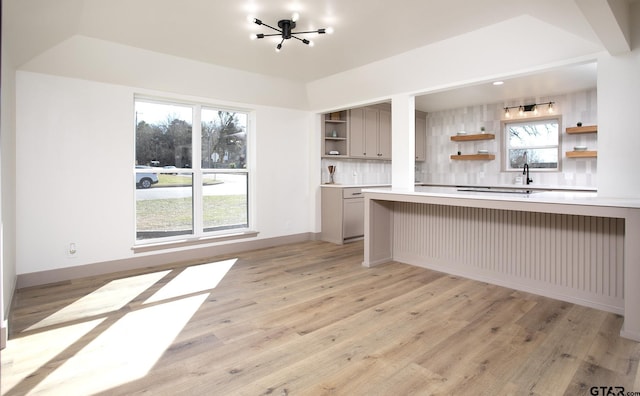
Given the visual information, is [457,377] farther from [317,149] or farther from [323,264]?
[317,149]

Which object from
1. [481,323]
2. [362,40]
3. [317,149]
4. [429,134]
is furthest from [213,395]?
[429,134]

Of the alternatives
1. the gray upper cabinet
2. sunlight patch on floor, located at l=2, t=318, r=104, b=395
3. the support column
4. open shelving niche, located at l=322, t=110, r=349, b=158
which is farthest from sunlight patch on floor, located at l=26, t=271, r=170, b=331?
the gray upper cabinet

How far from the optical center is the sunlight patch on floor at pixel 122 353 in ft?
6.81

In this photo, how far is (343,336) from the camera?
263 centimetres

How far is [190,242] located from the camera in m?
4.88

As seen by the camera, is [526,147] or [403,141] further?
[526,147]

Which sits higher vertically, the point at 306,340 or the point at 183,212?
the point at 183,212

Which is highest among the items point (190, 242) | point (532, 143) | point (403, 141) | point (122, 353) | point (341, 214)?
point (532, 143)

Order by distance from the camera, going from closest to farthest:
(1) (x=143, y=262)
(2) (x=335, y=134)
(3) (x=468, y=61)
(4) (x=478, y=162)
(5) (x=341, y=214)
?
(3) (x=468, y=61) → (1) (x=143, y=262) → (5) (x=341, y=214) → (2) (x=335, y=134) → (4) (x=478, y=162)

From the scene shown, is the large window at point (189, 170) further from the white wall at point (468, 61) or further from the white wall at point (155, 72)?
the white wall at point (468, 61)

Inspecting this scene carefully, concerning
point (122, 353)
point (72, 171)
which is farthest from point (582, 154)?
point (72, 171)

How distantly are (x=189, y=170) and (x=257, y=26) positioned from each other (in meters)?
2.18

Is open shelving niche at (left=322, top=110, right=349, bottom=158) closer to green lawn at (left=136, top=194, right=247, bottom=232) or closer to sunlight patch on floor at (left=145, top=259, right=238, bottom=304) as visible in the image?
green lawn at (left=136, top=194, right=247, bottom=232)

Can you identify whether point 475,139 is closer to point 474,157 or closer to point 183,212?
point 474,157
